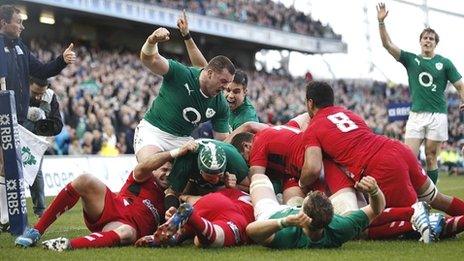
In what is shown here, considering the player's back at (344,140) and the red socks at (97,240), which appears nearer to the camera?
the red socks at (97,240)

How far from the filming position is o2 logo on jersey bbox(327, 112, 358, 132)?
768 cm

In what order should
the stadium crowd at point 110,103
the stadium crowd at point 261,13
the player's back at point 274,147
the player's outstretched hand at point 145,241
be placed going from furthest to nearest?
the stadium crowd at point 261,13, the stadium crowd at point 110,103, the player's back at point 274,147, the player's outstretched hand at point 145,241

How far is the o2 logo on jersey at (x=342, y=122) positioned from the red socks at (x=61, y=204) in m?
2.50

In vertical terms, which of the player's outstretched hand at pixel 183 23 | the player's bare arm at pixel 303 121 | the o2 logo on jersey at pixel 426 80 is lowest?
the player's bare arm at pixel 303 121

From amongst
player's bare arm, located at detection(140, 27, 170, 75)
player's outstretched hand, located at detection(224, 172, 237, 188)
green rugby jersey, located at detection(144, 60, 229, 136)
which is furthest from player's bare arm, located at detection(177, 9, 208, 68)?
→ player's outstretched hand, located at detection(224, 172, 237, 188)

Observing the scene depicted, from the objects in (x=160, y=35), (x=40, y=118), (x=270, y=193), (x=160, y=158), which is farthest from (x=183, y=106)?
(x=40, y=118)

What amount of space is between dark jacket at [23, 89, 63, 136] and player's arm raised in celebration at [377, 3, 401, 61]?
449 centimetres

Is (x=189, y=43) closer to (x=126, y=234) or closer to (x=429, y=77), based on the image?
(x=429, y=77)

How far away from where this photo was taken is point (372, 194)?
6.73 m

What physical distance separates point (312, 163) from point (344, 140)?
1.26ft

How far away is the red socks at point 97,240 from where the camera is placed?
7.09 m

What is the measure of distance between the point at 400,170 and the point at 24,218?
3.63 meters

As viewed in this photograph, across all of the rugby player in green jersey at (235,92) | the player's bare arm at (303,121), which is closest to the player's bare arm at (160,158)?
the player's bare arm at (303,121)

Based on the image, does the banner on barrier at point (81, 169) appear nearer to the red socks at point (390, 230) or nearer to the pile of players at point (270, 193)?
the pile of players at point (270, 193)
